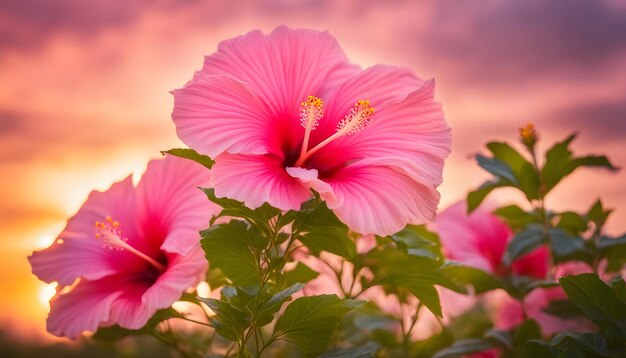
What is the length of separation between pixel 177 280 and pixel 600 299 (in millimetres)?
955

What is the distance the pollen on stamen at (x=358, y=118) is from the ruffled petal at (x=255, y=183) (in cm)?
18

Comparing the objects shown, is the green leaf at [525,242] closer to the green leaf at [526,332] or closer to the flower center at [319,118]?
the green leaf at [526,332]

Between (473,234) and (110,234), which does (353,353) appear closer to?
(110,234)

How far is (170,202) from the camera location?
1.92 meters

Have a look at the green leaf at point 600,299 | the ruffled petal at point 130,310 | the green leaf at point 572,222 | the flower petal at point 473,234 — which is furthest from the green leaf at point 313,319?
the green leaf at point 572,222

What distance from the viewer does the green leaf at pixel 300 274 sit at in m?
1.92

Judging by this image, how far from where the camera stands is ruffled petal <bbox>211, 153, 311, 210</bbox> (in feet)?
4.84

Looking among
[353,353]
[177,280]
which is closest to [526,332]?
[353,353]

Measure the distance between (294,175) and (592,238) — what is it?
1248mm

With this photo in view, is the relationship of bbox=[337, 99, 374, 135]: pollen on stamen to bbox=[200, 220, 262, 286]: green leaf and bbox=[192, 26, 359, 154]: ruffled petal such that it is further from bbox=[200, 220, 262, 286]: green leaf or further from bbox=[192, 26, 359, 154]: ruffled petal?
bbox=[200, 220, 262, 286]: green leaf

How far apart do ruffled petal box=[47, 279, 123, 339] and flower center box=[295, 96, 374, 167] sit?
569 millimetres

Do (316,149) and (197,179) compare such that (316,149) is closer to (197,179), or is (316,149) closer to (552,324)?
(197,179)

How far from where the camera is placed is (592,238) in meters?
2.35

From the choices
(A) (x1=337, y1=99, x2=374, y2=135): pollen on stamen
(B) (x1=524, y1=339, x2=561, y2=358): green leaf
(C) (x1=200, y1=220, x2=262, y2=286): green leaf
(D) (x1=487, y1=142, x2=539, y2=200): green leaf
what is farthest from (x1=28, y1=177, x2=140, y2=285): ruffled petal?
(D) (x1=487, y1=142, x2=539, y2=200): green leaf
